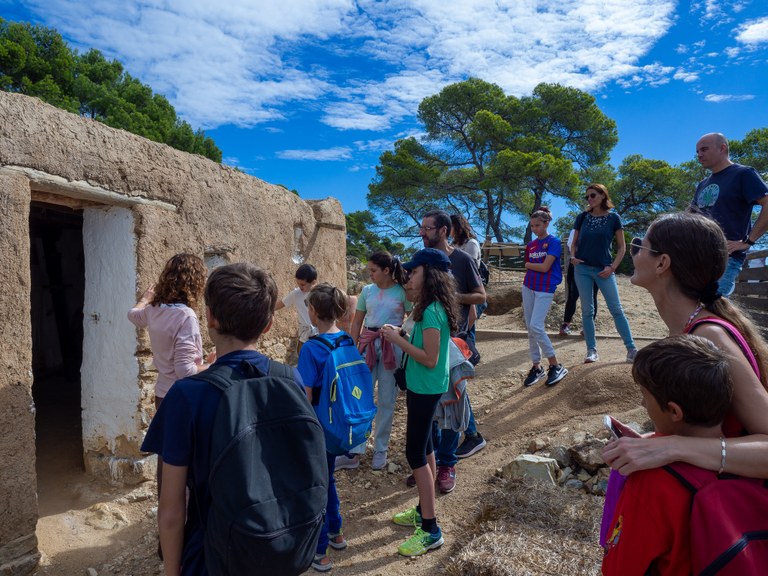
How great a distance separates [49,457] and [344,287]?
144 inches

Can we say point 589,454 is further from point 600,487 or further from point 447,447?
point 447,447

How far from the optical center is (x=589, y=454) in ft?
12.3

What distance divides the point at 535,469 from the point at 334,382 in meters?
1.82

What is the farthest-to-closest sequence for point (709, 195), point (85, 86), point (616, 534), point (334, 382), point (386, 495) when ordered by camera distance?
point (85, 86) < point (386, 495) < point (709, 195) < point (334, 382) < point (616, 534)

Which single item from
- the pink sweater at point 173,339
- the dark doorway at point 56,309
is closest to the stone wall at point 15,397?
the pink sweater at point 173,339

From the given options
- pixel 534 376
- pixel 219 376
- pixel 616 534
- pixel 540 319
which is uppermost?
pixel 219 376

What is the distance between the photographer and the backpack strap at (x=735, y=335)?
146 centimetres

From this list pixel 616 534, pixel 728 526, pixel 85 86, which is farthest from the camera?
pixel 85 86

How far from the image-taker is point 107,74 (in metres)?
18.9

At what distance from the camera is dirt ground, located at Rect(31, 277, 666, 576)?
10.3ft

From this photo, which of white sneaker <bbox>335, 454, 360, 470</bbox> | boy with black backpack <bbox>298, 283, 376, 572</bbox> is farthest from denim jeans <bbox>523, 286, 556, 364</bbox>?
boy with black backpack <bbox>298, 283, 376, 572</bbox>

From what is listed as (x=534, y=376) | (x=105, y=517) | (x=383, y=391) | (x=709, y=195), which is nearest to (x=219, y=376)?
(x=383, y=391)

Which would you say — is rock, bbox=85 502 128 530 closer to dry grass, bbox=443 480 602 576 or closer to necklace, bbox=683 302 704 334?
dry grass, bbox=443 480 602 576

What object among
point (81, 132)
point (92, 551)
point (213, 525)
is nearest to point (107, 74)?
point (81, 132)
